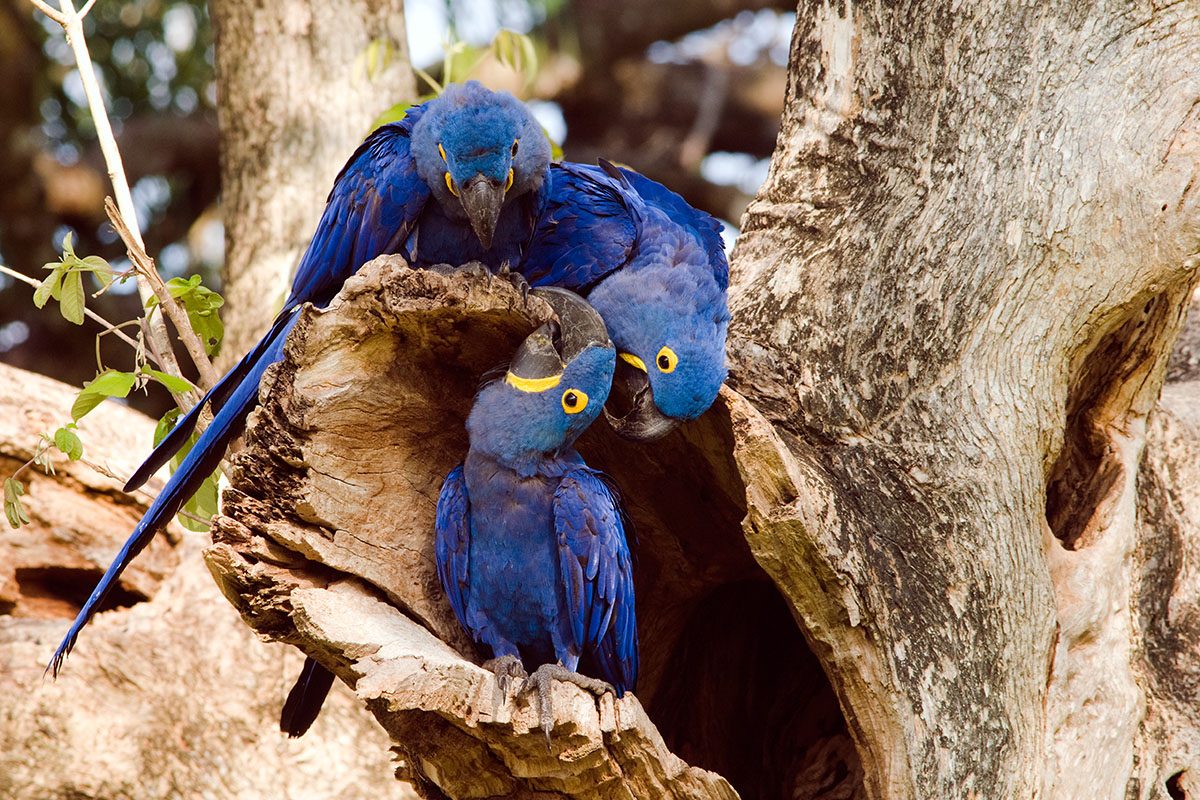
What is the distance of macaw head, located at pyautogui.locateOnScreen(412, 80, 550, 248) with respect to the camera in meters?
2.21

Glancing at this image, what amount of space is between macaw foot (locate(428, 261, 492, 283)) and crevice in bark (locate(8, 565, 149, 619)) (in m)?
1.53

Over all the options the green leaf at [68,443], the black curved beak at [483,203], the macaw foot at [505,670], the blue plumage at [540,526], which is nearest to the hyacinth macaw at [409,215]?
the black curved beak at [483,203]

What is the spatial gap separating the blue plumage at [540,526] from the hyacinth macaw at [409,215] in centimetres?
33

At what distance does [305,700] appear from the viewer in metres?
2.43

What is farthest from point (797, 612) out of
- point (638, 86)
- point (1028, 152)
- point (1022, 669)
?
point (638, 86)

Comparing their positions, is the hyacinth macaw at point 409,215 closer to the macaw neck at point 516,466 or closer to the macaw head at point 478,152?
the macaw head at point 478,152

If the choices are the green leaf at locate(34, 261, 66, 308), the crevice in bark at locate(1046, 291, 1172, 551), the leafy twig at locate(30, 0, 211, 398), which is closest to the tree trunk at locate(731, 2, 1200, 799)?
the crevice in bark at locate(1046, 291, 1172, 551)

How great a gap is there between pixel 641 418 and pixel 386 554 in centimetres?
62

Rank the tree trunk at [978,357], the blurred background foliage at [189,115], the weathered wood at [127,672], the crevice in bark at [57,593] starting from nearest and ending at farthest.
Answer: the tree trunk at [978,357] < the weathered wood at [127,672] < the crevice in bark at [57,593] < the blurred background foliage at [189,115]

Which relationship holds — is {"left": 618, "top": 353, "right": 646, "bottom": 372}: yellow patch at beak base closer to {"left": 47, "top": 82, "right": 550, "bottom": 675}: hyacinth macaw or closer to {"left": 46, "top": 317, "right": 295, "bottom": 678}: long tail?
{"left": 47, "top": 82, "right": 550, "bottom": 675}: hyacinth macaw

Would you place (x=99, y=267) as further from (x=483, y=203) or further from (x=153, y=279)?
(x=483, y=203)

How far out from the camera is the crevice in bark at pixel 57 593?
121 inches

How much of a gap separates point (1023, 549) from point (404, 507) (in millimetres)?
1341

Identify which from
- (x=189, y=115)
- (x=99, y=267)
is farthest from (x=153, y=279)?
(x=189, y=115)
